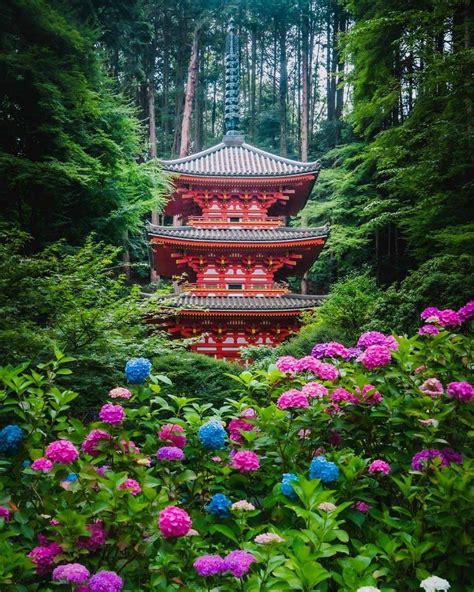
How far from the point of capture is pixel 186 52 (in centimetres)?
2919

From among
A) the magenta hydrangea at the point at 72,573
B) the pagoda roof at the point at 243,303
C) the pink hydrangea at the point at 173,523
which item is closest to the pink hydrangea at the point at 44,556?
the magenta hydrangea at the point at 72,573

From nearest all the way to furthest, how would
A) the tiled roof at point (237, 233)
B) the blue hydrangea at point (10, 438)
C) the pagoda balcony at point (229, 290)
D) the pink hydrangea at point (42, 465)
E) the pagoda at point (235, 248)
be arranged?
the pink hydrangea at point (42, 465) < the blue hydrangea at point (10, 438) < the pagoda at point (235, 248) < the tiled roof at point (237, 233) < the pagoda balcony at point (229, 290)

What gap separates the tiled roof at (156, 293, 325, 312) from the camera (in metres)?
12.1

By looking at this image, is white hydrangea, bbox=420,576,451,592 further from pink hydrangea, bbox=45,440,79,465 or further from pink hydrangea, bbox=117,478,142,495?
pink hydrangea, bbox=45,440,79,465

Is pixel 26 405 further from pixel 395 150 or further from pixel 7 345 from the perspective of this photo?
pixel 395 150

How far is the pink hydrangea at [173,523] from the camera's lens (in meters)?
1.66

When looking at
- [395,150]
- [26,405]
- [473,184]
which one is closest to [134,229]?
[395,150]

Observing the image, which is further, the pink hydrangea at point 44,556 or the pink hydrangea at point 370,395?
the pink hydrangea at point 370,395

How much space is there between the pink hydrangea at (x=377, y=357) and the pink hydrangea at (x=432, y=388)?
24 centimetres

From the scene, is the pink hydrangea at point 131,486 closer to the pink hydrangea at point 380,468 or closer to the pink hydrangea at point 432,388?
the pink hydrangea at point 380,468

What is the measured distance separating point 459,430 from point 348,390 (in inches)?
23.1

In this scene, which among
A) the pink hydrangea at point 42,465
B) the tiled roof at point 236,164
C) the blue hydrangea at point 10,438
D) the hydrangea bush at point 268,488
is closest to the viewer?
the hydrangea bush at point 268,488

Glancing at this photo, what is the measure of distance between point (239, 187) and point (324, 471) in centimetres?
1343

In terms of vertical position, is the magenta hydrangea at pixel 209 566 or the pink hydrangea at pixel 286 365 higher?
the pink hydrangea at pixel 286 365
